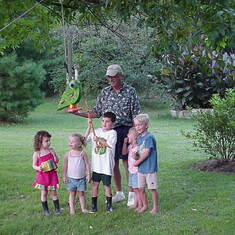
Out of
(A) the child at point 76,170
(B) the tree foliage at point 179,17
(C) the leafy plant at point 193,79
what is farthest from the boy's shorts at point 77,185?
(C) the leafy plant at point 193,79

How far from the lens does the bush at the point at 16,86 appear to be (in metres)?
19.4

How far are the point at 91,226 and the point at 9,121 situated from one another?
610 inches

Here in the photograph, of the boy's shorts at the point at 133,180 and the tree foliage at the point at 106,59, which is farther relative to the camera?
the tree foliage at the point at 106,59

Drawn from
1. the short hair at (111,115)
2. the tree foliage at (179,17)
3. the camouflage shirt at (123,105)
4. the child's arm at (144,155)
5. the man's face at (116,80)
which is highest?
the tree foliage at (179,17)

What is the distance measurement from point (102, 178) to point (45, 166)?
0.69m

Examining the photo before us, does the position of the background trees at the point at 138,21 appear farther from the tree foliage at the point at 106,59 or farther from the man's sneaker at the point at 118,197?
the tree foliage at the point at 106,59

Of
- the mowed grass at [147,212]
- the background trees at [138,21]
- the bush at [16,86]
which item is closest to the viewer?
the background trees at [138,21]

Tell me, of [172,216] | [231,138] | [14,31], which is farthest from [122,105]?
[231,138]

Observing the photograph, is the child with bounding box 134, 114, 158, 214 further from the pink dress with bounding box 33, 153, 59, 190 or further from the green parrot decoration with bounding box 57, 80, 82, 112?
the pink dress with bounding box 33, 153, 59, 190

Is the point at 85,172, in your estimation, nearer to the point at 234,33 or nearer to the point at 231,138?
the point at 234,33

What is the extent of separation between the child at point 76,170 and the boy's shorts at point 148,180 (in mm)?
606

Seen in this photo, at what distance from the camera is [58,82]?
26.6 meters

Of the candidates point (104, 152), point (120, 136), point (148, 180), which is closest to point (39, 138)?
point (104, 152)

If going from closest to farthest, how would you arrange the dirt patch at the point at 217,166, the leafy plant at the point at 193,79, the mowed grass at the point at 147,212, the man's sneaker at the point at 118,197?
the mowed grass at the point at 147,212 → the man's sneaker at the point at 118,197 → the dirt patch at the point at 217,166 → the leafy plant at the point at 193,79
